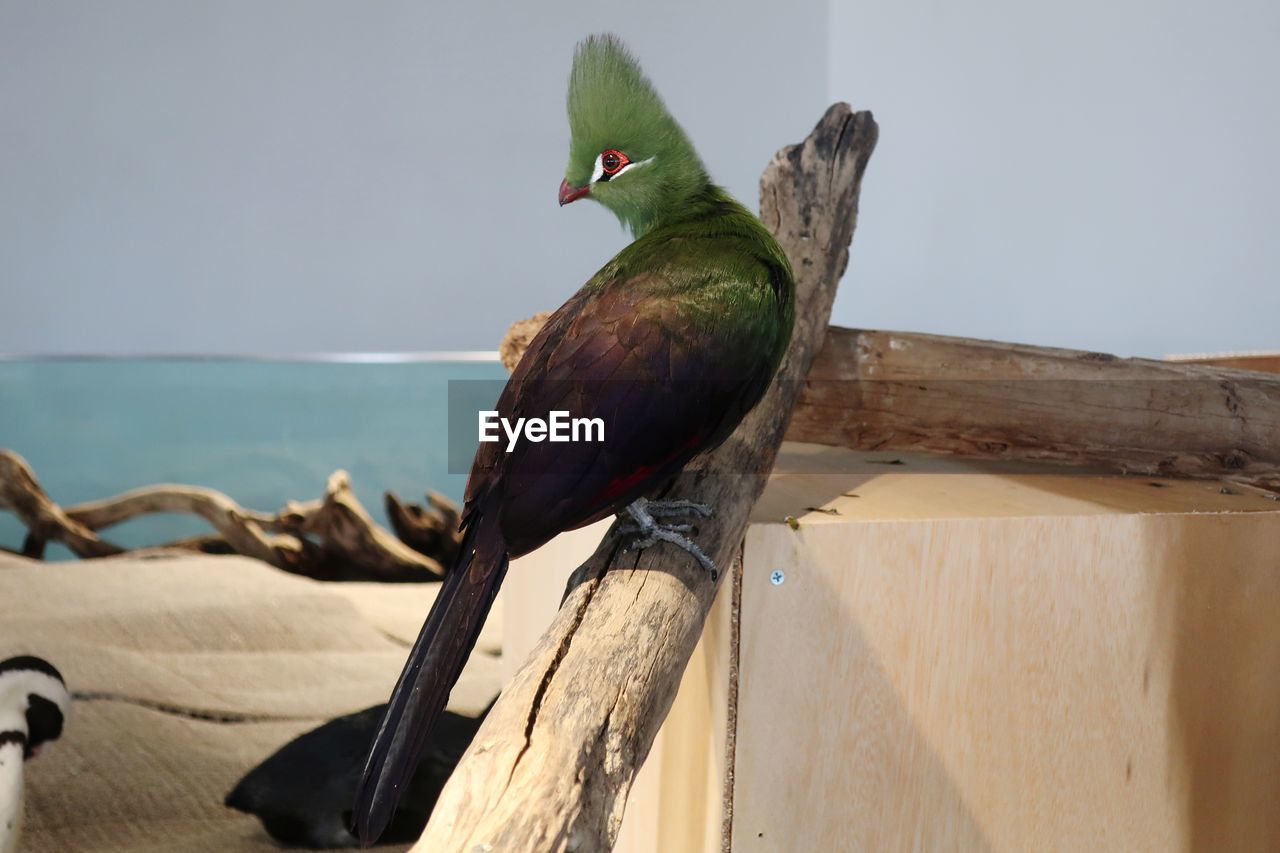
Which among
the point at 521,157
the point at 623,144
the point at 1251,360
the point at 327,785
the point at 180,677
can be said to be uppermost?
the point at 521,157

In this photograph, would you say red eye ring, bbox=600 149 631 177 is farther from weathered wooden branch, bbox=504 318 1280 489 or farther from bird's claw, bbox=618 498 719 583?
weathered wooden branch, bbox=504 318 1280 489

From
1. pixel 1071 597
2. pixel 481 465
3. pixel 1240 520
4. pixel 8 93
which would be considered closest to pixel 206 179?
pixel 8 93

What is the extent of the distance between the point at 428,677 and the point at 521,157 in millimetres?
A: 1358

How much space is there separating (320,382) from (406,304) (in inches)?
9.0

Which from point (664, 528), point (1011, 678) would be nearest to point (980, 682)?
point (1011, 678)

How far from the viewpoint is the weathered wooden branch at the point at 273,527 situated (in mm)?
1425

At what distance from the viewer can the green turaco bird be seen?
0.61 metres

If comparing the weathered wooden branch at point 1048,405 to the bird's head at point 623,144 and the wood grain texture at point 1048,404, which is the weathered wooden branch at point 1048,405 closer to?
the wood grain texture at point 1048,404

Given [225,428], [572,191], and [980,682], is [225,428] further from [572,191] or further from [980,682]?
[980,682]

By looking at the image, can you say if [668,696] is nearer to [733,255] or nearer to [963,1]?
[733,255]

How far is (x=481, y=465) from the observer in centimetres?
69

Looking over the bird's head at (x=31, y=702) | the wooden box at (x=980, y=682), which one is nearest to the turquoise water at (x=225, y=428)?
the bird's head at (x=31, y=702)

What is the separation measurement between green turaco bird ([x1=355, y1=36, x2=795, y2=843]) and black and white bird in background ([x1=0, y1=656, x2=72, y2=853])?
851mm

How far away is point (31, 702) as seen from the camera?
3.99ft
